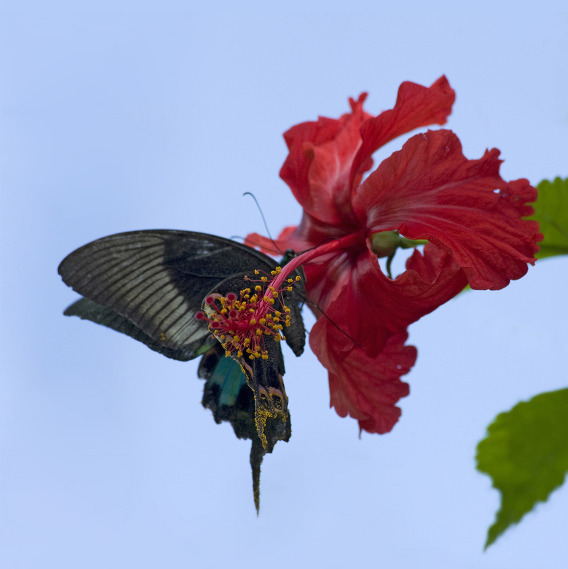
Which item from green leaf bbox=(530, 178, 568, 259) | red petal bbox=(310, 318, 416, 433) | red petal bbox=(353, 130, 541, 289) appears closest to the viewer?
red petal bbox=(353, 130, 541, 289)

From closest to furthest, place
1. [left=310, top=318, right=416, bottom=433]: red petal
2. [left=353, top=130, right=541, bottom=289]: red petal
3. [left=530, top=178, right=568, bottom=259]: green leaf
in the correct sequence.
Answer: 1. [left=353, top=130, right=541, bottom=289]: red petal
2. [left=530, top=178, right=568, bottom=259]: green leaf
3. [left=310, top=318, right=416, bottom=433]: red petal

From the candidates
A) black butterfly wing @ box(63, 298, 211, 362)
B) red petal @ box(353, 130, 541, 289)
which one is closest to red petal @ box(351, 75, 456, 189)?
red petal @ box(353, 130, 541, 289)

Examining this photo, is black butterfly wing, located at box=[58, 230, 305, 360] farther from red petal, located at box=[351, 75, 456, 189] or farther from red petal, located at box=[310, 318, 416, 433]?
red petal, located at box=[351, 75, 456, 189]

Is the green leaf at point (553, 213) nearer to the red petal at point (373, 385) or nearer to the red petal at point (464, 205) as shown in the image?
the red petal at point (464, 205)

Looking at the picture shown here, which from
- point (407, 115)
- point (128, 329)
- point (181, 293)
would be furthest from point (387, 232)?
point (128, 329)

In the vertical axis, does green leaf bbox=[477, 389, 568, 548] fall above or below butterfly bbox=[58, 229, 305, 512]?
below

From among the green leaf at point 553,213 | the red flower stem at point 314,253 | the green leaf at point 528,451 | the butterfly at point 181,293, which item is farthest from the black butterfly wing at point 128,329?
the green leaf at point 553,213

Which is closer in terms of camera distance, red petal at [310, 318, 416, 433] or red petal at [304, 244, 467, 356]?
red petal at [304, 244, 467, 356]

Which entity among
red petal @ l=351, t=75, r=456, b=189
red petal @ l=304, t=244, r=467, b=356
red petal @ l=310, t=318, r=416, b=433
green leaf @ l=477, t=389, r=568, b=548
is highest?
red petal @ l=351, t=75, r=456, b=189
